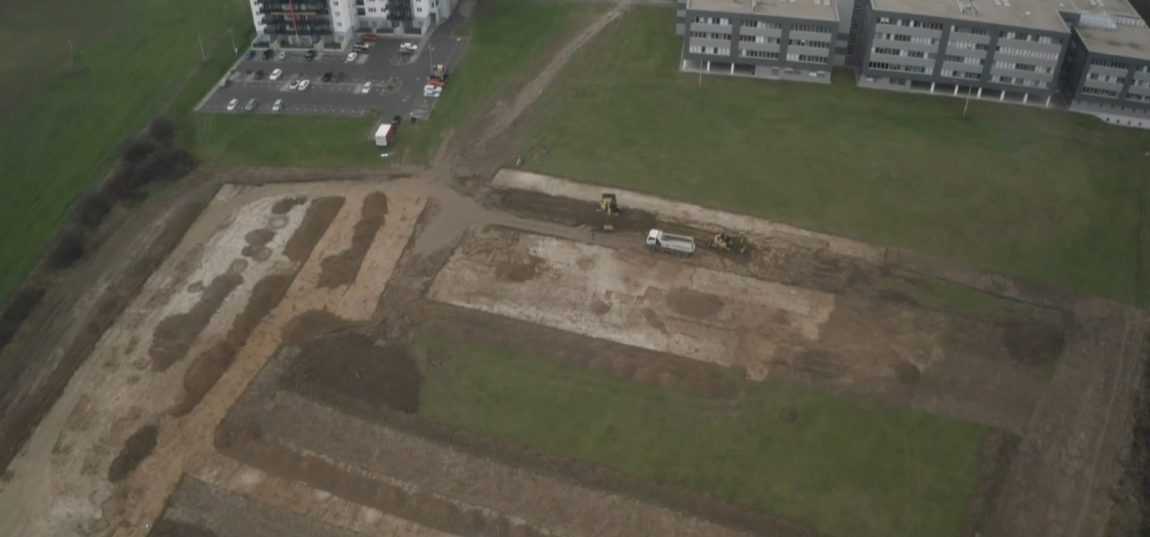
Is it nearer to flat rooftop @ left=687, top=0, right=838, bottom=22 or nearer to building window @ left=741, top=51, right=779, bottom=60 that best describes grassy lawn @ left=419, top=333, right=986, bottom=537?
building window @ left=741, top=51, right=779, bottom=60

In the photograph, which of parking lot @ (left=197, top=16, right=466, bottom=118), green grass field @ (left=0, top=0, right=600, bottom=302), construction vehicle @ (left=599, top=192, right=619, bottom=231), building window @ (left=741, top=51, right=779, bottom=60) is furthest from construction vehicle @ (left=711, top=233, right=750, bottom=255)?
parking lot @ (left=197, top=16, right=466, bottom=118)

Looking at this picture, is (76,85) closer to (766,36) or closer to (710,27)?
A: (710,27)

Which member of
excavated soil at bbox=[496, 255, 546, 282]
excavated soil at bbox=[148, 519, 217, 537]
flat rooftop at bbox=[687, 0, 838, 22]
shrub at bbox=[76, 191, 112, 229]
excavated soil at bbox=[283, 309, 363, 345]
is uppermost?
flat rooftop at bbox=[687, 0, 838, 22]

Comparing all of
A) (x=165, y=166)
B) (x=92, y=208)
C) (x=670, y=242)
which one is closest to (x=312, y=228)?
(x=165, y=166)

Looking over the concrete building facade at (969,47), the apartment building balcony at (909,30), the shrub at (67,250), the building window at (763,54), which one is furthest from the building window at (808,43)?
the shrub at (67,250)

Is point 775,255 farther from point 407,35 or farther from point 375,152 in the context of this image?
point 407,35

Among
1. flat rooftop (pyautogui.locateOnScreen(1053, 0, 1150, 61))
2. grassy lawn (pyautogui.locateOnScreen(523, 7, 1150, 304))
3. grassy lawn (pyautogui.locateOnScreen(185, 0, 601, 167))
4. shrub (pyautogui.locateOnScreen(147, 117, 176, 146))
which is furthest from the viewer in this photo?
flat rooftop (pyautogui.locateOnScreen(1053, 0, 1150, 61))

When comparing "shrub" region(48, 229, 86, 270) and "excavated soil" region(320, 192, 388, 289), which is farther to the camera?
"shrub" region(48, 229, 86, 270)
